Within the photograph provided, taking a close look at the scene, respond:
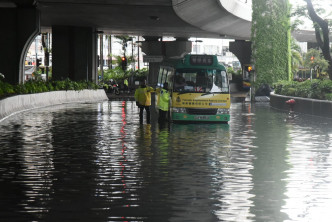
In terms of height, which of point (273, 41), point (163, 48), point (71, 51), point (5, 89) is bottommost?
point (5, 89)

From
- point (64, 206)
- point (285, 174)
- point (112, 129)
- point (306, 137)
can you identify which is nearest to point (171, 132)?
point (112, 129)

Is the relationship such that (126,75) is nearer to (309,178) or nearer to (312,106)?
(312,106)

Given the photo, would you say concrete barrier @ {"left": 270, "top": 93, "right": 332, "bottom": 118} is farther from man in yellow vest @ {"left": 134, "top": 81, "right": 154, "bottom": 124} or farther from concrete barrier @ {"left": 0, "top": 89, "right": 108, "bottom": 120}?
concrete barrier @ {"left": 0, "top": 89, "right": 108, "bottom": 120}

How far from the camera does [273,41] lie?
51594 mm

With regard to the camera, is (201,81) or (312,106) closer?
(201,81)

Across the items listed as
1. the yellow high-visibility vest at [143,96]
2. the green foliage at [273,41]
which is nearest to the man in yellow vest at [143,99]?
the yellow high-visibility vest at [143,96]

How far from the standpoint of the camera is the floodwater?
9.65 m

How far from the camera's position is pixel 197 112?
27.3 m

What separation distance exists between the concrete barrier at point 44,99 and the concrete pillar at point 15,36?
288 cm

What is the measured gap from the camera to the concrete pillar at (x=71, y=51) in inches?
2505

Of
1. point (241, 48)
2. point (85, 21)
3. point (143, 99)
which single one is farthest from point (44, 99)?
point (241, 48)

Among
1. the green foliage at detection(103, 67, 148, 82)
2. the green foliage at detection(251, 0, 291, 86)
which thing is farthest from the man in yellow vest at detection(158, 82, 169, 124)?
the green foliage at detection(103, 67, 148, 82)

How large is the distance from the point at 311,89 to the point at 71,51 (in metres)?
32.0

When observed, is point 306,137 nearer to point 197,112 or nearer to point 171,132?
point 171,132
